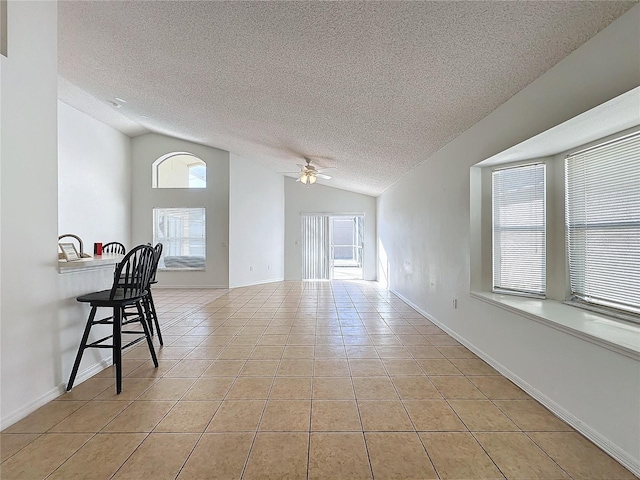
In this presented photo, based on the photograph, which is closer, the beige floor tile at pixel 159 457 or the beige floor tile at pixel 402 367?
the beige floor tile at pixel 159 457

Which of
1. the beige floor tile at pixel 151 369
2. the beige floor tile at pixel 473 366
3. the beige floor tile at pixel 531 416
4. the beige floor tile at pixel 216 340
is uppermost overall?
the beige floor tile at pixel 473 366

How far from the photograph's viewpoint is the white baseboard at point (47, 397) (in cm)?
187

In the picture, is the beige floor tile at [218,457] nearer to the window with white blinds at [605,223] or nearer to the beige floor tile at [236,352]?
the beige floor tile at [236,352]

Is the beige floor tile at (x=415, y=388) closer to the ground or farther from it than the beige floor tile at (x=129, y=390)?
farther from it

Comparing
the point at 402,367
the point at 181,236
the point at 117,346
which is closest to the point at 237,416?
the point at 117,346

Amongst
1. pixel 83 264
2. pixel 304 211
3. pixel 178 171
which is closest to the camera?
pixel 83 264

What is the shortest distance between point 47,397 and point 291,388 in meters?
1.68

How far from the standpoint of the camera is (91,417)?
1.98 metres

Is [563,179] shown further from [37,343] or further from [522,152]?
[37,343]

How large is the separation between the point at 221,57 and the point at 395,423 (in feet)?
10.5

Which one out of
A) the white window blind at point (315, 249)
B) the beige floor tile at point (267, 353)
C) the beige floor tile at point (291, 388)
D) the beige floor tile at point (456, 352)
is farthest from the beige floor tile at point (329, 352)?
the white window blind at point (315, 249)

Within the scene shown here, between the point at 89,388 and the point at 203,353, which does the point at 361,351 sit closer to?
the point at 203,353

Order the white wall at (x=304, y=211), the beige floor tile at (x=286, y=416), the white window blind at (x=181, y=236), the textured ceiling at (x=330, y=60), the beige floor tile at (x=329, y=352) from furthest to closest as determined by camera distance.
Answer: the white wall at (x=304, y=211) < the white window blind at (x=181, y=236) < the beige floor tile at (x=329, y=352) < the beige floor tile at (x=286, y=416) < the textured ceiling at (x=330, y=60)

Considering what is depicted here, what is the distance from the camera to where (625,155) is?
1.95 meters
